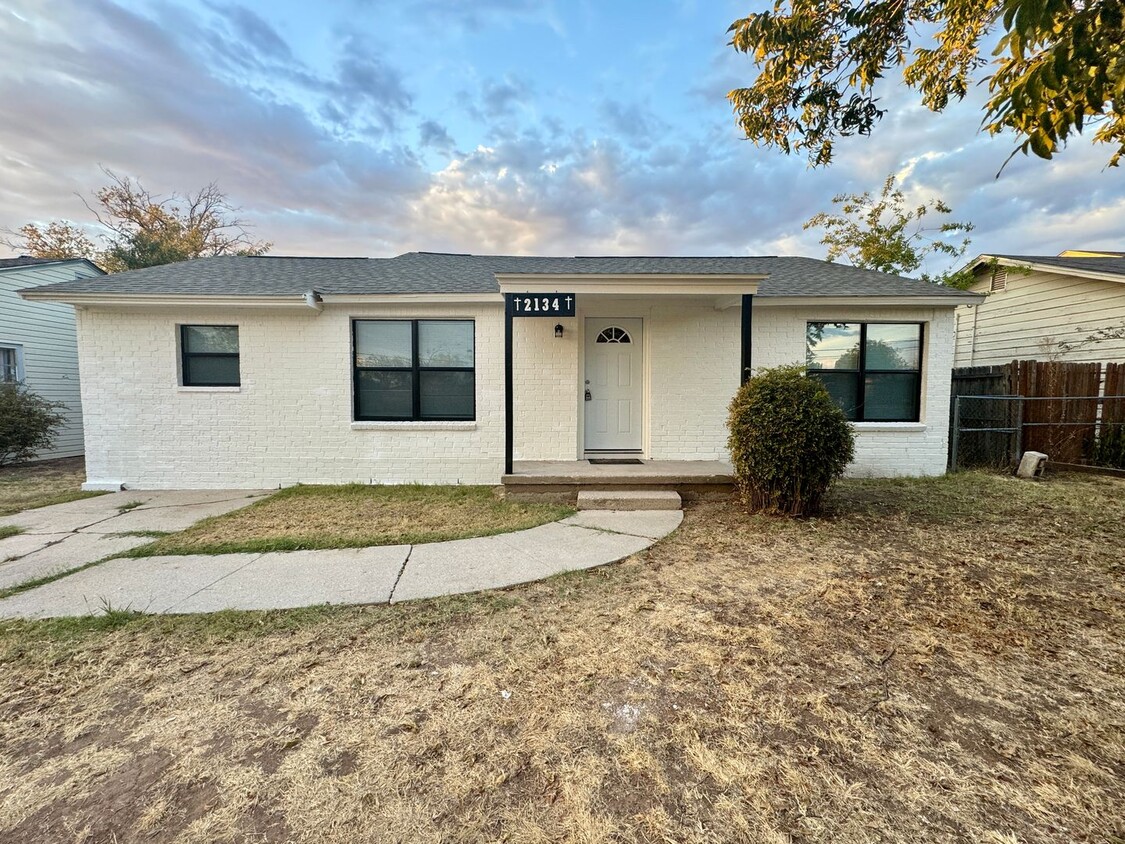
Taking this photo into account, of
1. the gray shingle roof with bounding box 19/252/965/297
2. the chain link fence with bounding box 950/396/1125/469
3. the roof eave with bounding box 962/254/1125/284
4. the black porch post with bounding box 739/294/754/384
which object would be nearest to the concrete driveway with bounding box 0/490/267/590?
the gray shingle roof with bounding box 19/252/965/297

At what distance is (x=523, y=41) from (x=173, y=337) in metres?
7.30

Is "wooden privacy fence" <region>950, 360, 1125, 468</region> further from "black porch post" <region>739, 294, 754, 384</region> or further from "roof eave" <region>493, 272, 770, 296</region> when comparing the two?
"roof eave" <region>493, 272, 770, 296</region>

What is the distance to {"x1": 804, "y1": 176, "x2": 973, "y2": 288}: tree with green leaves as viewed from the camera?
14.9 m

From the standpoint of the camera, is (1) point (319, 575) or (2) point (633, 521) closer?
(1) point (319, 575)

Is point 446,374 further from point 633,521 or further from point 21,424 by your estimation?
point 21,424

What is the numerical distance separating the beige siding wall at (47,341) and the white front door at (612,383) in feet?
38.1

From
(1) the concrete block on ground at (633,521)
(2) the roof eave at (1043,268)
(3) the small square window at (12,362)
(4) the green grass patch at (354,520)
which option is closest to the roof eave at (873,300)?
(1) the concrete block on ground at (633,521)

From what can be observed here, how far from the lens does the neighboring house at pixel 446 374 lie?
265 inches

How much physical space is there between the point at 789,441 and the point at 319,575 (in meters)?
4.60

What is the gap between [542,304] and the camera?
592 centimetres

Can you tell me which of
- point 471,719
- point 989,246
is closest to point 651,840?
point 471,719

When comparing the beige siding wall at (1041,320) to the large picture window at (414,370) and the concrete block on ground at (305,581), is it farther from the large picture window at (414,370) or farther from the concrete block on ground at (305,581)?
the concrete block on ground at (305,581)

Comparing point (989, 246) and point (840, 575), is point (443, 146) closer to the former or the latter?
point (840, 575)

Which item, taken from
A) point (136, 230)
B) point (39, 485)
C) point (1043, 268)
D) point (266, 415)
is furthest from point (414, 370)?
point (136, 230)
